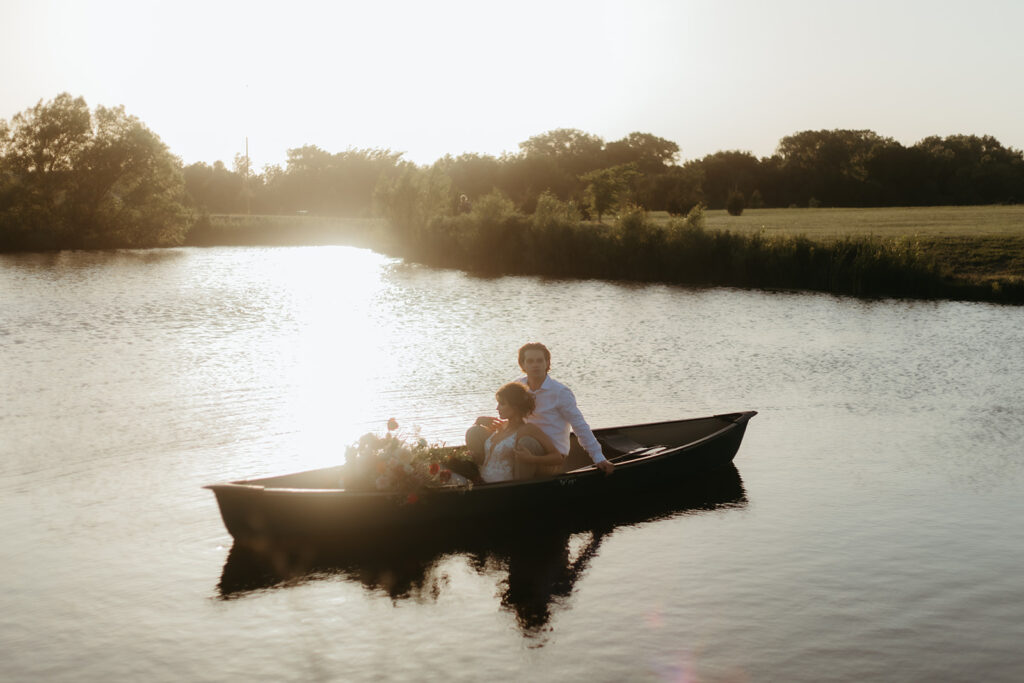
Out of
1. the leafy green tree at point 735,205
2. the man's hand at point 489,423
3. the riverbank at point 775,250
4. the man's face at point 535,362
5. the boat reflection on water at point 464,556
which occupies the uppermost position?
the leafy green tree at point 735,205

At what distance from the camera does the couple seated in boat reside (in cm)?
1015

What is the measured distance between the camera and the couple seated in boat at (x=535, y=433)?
Answer: 10148 millimetres

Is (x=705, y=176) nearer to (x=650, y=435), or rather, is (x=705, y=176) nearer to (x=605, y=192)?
(x=605, y=192)

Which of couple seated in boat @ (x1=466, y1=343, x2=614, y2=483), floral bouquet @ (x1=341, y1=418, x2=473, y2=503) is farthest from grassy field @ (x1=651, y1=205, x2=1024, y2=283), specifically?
floral bouquet @ (x1=341, y1=418, x2=473, y2=503)

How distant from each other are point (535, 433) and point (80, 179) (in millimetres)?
68920

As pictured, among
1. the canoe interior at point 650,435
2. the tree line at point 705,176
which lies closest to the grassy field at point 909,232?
the tree line at point 705,176

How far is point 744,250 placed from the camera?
4131 cm

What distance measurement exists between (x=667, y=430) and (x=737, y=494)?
1345 mm

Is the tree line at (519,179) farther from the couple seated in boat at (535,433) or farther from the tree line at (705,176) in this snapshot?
the couple seated in boat at (535,433)

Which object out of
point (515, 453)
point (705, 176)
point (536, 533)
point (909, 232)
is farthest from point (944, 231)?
point (705, 176)

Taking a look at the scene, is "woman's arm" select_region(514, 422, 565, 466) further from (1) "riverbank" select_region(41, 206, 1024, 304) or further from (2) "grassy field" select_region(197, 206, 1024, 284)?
(2) "grassy field" select_region(197, 206, 1024, 284)

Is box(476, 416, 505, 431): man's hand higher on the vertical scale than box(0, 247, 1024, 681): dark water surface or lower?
higher

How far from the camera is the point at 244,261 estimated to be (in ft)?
200

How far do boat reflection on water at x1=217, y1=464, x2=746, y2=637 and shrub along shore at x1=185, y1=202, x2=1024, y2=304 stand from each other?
2911cm
